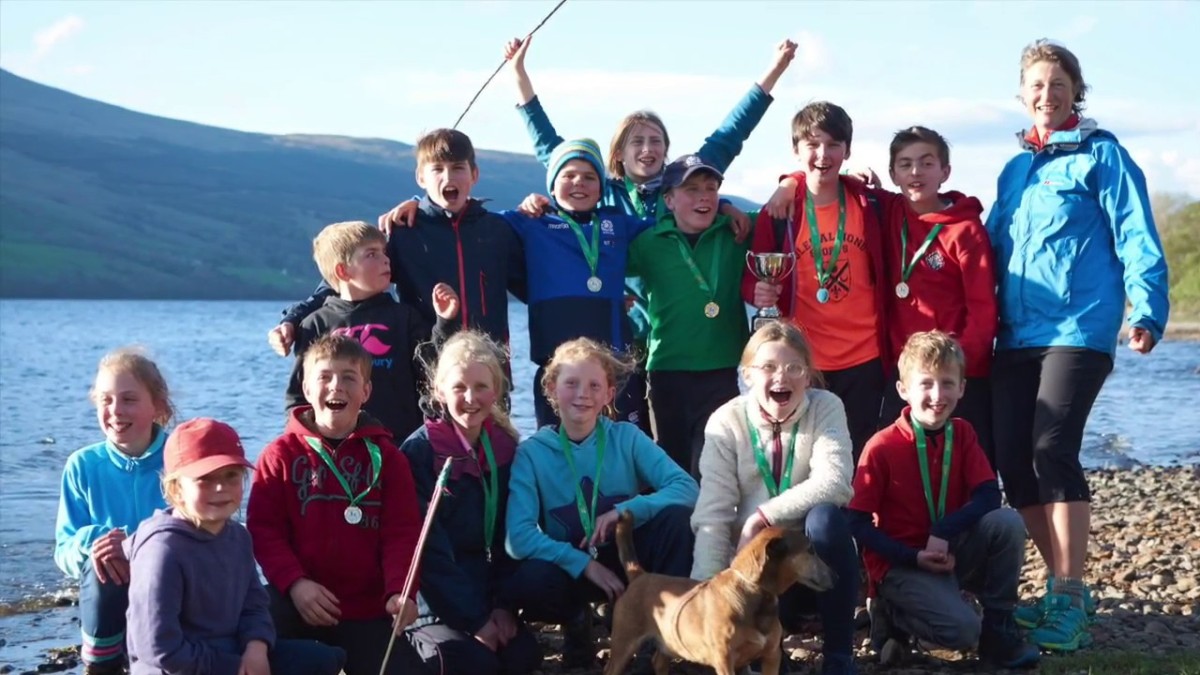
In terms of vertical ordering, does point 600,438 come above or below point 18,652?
above

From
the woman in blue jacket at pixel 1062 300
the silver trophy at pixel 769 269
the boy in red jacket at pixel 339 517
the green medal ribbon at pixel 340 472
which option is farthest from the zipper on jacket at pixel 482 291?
the woman in blue jacket at pixel 1062 300

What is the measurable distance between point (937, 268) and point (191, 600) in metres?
4.10

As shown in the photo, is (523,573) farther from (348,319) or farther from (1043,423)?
(1043,423)

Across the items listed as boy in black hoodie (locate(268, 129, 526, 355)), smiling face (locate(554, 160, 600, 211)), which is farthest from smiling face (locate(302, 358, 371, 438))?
smiling face (locate(554, 160, 600, 211))

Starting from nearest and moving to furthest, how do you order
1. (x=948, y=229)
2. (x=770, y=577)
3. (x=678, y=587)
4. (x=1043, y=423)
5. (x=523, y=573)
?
(x=770, y=577), (x=678, y=587), (x=523, y=573), (x=1043, y=423), (x=948, y=229)

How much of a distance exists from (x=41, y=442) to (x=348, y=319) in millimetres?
18003

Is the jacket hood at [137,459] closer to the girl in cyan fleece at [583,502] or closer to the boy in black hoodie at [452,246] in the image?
the boy in black hoodie at [452,246]

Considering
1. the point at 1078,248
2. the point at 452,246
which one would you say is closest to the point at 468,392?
the point at 452,246

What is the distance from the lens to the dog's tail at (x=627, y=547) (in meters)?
5.79

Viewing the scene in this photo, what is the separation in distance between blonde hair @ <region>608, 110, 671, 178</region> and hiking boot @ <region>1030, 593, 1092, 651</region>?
340cm

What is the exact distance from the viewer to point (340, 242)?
273 inches

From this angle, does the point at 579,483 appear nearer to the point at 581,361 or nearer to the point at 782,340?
the point at 581,361

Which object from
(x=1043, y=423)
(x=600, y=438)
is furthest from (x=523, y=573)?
(x=1043, y=423)

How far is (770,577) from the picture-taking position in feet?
17.0
